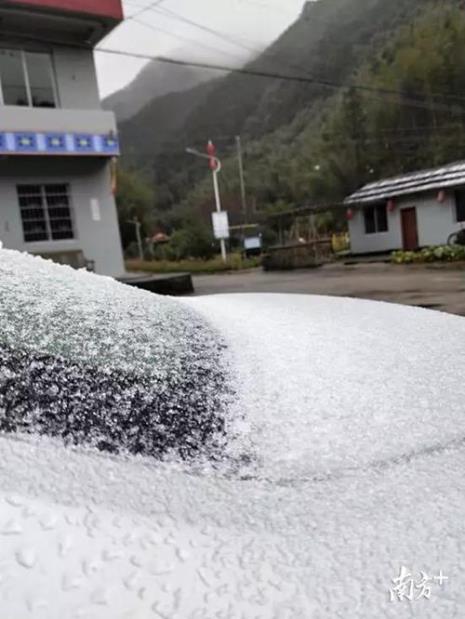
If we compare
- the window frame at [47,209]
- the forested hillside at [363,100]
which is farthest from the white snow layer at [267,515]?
the forested hillside at [363,100]

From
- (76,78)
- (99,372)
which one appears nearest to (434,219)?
(76,78)

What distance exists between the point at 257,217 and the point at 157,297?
3995cm

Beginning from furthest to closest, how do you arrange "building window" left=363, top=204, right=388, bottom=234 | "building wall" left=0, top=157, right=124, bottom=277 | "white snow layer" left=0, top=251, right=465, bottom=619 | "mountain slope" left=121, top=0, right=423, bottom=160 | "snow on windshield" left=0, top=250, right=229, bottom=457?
1. "mountain slope" left=121, top=0, right=423, bottom=160
2. "building window" left=363, top=204, right=388, bottom=234
3. "building wall" left=0, top=157, right=124, bottom=277
4. "snow on windshield" left=0, top=250, right=229, bottom=457
5. "white snow layer" left=0, top=251, right=465, bottom=619

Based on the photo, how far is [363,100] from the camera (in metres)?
37.5

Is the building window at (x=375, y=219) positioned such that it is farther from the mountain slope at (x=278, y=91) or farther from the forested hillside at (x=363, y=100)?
the mountain slope at (x=278, y=91)

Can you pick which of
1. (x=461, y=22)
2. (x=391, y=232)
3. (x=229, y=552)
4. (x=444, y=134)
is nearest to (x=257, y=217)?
(x=444, y=134)

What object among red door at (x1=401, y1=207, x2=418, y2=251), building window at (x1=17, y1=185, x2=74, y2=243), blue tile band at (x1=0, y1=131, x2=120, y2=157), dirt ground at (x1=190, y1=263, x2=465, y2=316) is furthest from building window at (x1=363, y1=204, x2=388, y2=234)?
building window at (x1=17, y1=185, x2=74, y2=243)

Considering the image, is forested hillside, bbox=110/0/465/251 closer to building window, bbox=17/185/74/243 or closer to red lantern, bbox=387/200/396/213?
red lantern, bbox=387/200/396/213

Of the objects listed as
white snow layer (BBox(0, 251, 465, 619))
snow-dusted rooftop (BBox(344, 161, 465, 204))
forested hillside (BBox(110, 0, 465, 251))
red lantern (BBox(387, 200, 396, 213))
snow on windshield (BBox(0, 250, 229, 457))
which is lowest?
white snow layer (BBox(0, 251, 465, 619))

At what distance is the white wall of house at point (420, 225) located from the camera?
58.8 ft

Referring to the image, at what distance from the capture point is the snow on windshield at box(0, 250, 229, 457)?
199cm

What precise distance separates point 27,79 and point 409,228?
13318 mm

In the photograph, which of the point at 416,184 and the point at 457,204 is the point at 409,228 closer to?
the point at 416,184

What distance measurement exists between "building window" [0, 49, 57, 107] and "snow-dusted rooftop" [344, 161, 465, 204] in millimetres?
12075
